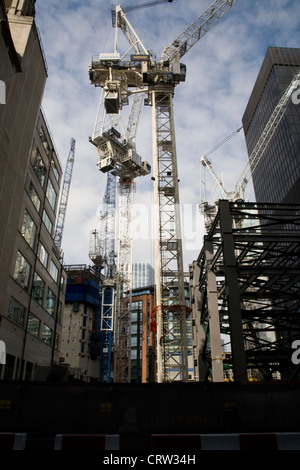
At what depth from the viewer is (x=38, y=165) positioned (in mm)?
37812

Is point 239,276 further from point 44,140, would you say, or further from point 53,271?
point 53,271

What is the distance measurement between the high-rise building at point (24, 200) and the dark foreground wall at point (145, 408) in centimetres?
1957

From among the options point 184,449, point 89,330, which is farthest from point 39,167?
point 89,330

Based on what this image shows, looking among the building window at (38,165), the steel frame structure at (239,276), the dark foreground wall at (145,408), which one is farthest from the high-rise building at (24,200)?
the dark foreground wall at (145,408)

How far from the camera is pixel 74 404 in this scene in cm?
892

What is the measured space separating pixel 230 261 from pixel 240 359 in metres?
5.20

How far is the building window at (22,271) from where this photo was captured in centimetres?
3139

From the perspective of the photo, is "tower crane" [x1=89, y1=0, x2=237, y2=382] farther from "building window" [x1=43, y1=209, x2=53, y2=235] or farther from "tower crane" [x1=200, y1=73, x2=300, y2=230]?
"tower crane" [x1=200, y1=73, x2=300, y2=230]

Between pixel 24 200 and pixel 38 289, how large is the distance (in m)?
11.8

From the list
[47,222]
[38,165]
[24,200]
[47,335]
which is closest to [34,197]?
[38,165]

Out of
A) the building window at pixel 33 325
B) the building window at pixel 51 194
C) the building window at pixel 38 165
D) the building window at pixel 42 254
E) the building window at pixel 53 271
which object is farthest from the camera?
the building window at pixel 53 271

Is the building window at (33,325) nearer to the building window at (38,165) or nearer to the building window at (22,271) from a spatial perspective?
the building window at (22,271)

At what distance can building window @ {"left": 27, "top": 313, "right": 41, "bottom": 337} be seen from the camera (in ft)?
117
